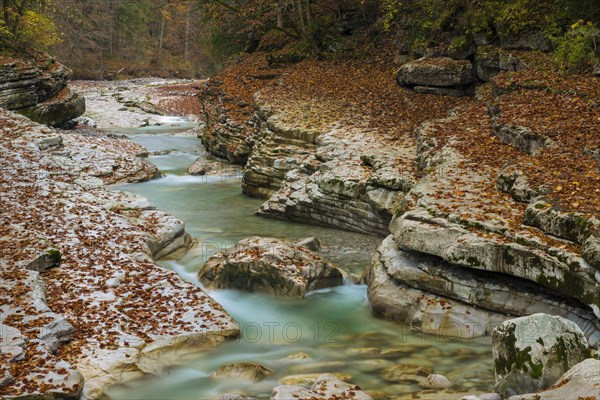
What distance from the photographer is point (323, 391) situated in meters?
6.91

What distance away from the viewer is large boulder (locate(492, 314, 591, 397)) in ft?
21.4

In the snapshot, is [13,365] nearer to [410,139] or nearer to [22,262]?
[22,262]

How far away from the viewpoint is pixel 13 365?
7.10 m

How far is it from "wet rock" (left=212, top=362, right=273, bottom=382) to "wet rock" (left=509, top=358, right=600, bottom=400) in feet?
11.2

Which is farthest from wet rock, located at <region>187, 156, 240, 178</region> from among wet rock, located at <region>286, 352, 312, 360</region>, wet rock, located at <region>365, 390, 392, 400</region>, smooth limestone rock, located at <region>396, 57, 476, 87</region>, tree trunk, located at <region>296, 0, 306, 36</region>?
wet rock, located at <region>365, 390, 392, 400</region>

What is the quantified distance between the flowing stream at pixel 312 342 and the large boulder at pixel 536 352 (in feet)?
2.40

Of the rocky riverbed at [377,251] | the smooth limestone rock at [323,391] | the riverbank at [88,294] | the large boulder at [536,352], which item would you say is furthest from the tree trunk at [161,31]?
the large boulder at [536,352]

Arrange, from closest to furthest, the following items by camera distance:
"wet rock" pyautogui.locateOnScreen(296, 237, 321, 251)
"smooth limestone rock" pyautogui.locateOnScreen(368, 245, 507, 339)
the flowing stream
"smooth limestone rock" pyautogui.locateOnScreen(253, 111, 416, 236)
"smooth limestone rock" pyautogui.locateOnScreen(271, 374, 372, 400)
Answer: "smooth limestone rock" pyautogui.locateOnScreen(271, 374, 372, 400)
the flowing stream
"smooth limestone rock" pyautogui.locateOnScreen(368, 245, 507, 339)
"wet rock" pyautogui.locateOnScreen(296, 237, 321, 251)
"smooth limestone rock" pyautogui.locateOnScreen(253, 111, 416, 236)

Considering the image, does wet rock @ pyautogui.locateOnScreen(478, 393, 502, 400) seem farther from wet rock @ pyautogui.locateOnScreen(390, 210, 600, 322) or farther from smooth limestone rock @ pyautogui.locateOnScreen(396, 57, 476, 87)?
smooth limestone rock @ pyautogui.locateOnScreen(396, 57, 476, 87)

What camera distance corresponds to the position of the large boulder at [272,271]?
1084 cm

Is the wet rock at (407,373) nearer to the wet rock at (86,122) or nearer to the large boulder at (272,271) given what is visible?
the large boulder at (272,271)

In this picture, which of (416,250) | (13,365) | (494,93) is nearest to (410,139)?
(494,93)

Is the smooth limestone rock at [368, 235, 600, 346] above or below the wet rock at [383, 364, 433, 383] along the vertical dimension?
above

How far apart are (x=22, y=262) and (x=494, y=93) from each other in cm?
1314
